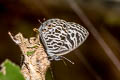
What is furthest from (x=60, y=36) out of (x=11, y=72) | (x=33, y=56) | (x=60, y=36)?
(x=11, y=72)

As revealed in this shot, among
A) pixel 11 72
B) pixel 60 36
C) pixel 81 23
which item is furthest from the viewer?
pixel 81 23

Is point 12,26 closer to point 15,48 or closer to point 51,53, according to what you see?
point 15,48

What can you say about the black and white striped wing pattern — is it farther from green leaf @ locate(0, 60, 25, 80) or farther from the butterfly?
green leaf @ locate(0, 60, 25, 80)

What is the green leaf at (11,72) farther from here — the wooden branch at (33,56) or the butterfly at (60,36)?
the butterfly at (60,36)

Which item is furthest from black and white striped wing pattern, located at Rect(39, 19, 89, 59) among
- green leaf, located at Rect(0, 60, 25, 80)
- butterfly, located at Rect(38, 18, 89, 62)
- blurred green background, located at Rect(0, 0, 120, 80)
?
blurred green background, located at Rect(0, 0, 120, 80)

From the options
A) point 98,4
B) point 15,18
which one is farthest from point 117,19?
point 15,18

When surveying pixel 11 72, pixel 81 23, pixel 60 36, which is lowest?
pixel 11 72

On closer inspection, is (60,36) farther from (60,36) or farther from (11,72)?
(11,72)
